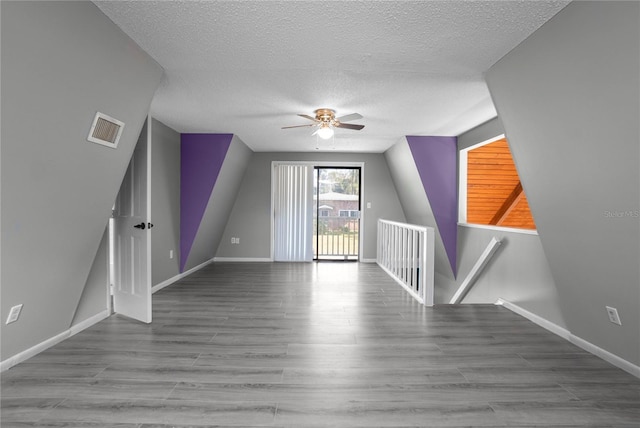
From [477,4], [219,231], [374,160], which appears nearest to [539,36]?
[477,4]

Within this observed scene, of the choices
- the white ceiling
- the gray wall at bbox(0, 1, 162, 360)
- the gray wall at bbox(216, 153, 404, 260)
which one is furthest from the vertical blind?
the gray wall at bbox(0, 1, 162, 360)

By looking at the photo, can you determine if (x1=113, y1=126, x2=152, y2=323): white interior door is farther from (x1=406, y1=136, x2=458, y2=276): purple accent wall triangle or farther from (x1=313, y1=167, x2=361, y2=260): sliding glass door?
(x1=313, y1=167, x2=361, y2=260): sliding glass door

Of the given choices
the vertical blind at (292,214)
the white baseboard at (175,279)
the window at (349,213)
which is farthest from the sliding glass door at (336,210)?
the white baseboard at (175,279)

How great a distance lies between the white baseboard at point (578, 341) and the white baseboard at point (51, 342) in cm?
412

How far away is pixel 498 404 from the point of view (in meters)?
1.76

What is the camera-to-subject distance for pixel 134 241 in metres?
2.98

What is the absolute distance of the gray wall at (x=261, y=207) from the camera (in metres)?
6.38

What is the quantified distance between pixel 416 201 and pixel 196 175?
3.70 m

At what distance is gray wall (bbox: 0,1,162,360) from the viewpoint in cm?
159

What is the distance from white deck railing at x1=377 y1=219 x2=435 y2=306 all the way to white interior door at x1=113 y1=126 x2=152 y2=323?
9.23 ft

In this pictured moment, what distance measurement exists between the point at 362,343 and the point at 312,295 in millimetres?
1426

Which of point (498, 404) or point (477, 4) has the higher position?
point (477, 4)

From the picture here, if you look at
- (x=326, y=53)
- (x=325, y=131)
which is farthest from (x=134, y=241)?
(x=326, y=53)

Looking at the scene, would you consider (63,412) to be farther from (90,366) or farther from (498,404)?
(498,404)
